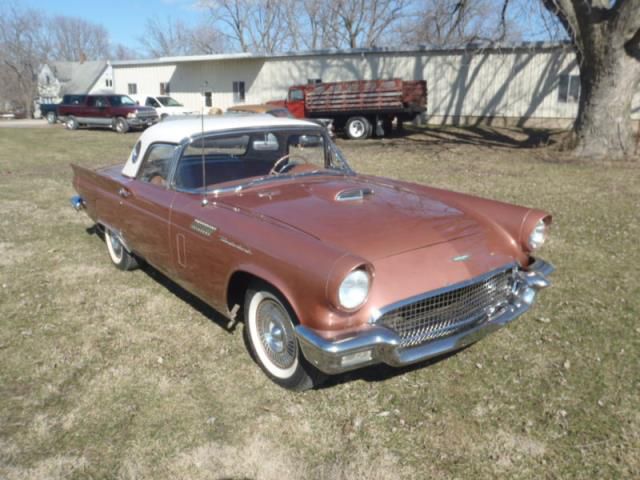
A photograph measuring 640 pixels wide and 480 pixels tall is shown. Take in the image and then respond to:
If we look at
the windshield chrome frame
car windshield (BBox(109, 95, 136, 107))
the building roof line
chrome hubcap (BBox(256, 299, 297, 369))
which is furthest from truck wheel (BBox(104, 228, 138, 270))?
car windshield (BBox(109, 95, 136, 107))

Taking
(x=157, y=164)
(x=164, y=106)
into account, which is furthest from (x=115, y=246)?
(x=164, y=106)

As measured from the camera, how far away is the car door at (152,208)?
3.96 meters

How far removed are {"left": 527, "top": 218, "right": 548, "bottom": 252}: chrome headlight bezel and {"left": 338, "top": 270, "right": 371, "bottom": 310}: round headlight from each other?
4.78 feet

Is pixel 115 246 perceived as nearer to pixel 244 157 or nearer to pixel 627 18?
pixel 244 157

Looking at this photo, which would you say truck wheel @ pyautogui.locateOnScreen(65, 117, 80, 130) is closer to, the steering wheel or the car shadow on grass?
the steering wheel

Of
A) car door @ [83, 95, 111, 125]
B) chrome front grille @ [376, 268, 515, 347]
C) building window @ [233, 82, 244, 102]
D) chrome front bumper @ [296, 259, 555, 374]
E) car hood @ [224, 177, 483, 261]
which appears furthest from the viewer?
building window @ [233, 82, 244, 102]

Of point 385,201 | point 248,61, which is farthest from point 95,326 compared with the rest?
point 248,61

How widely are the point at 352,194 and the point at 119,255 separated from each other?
2763mm

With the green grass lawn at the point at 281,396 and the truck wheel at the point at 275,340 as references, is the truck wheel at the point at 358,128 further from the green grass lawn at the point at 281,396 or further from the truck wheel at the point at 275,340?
the truck wheel at the point at 275,340

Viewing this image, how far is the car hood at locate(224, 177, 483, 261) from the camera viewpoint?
3.03 metres

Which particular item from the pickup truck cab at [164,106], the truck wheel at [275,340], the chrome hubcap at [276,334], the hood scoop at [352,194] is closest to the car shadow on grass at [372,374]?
the truck wheel at [275,340]

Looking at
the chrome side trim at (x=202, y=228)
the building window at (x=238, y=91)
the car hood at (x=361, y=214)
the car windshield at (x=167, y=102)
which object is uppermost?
the building window at (x=238, y=91)

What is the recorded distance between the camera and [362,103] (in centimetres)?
1798

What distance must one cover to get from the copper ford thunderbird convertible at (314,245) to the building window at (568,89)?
1847cm
